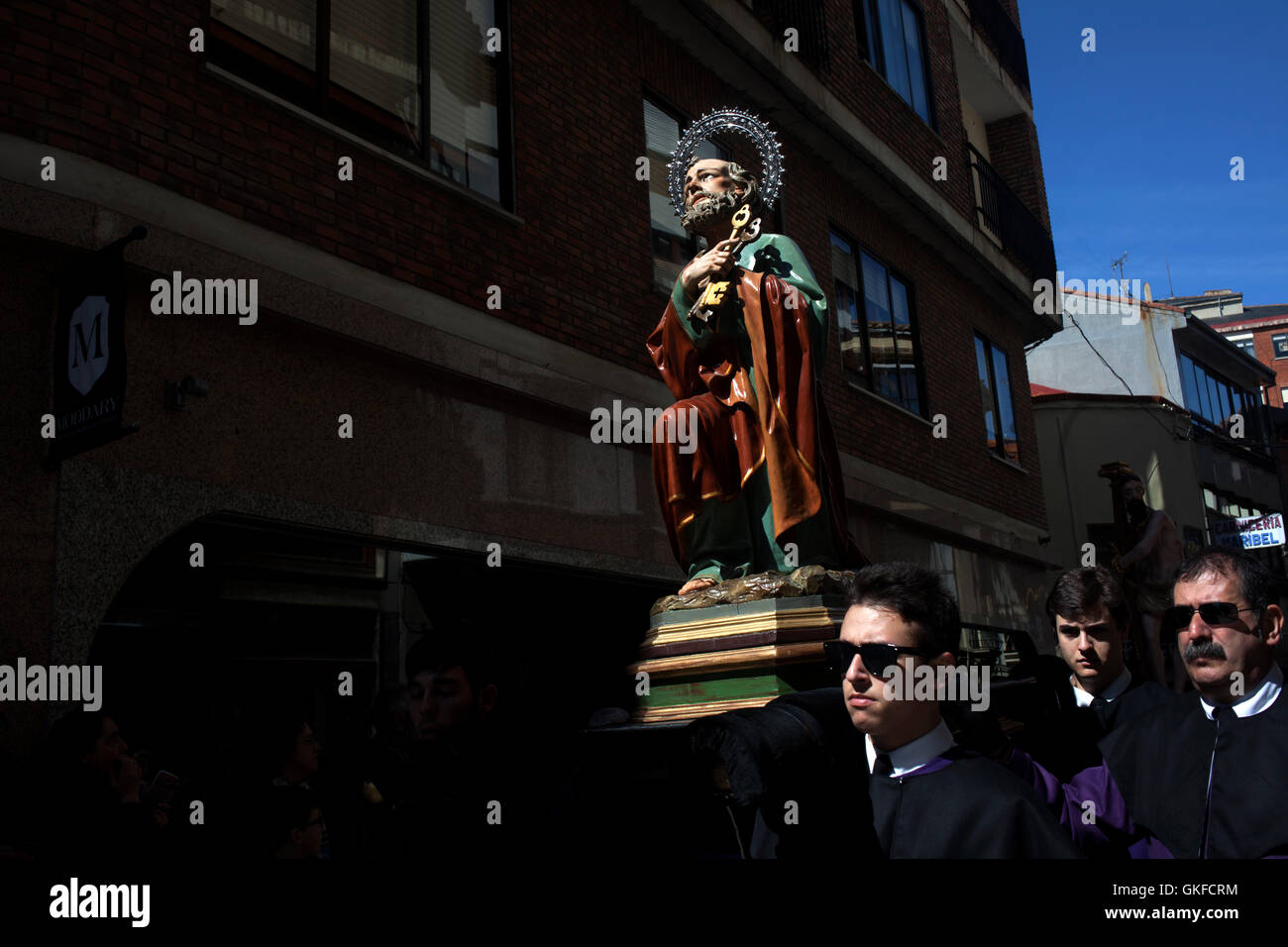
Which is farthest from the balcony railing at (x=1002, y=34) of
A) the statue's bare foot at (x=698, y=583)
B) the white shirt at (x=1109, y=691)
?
the white shirt at (x=1109, y=691)

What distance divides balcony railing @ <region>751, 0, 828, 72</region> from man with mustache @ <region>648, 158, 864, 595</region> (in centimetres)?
737

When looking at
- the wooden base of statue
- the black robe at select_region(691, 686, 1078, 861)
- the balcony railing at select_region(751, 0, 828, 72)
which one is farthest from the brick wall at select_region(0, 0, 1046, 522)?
the black robe at select_region(691, 686, 1078, 861)

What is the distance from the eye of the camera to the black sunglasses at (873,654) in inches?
95.3

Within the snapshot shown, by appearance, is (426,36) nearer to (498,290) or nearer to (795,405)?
(498,290)

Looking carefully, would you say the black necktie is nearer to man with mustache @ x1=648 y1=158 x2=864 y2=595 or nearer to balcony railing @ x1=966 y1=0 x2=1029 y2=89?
man with mustache @ x1=648 y1=158 x2=864 y2=595

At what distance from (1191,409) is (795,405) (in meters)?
28.0

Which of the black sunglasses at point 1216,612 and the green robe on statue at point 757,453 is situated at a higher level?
the green robe on statue at point 757,453

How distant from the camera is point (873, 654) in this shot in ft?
7.99

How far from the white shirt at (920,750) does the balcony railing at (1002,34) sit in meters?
18.1

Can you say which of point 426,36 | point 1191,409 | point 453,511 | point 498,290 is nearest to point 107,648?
point 453,511

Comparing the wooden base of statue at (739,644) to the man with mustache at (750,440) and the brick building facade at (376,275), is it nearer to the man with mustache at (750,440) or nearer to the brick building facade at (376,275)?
the man with mustache at (750,440)

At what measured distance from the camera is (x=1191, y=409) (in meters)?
29.5

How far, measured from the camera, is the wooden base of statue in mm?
4336
